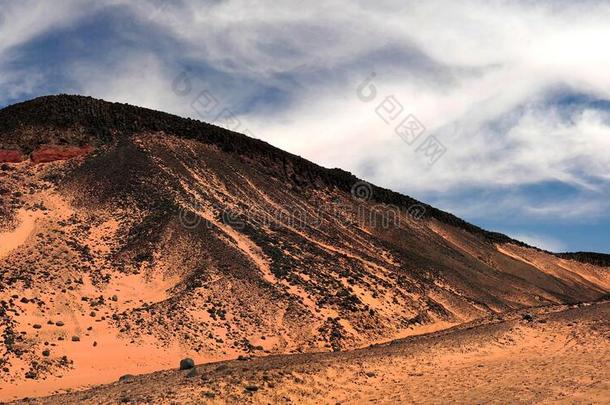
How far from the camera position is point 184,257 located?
79.4 ft

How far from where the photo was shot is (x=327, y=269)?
90.9ft

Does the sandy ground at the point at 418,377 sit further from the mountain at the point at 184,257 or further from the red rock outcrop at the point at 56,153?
the red rock outcrop at the point at 56,153

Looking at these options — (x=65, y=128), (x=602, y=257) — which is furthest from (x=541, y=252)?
(x=65, y=128)

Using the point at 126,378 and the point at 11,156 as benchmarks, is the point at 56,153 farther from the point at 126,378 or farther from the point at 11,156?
the point at 126,378

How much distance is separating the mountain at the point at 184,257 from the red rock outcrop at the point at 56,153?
0.08 meters

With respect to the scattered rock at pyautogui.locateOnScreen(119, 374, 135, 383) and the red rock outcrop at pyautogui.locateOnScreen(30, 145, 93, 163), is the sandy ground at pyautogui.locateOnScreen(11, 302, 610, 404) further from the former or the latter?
the red rock outcrop at pyautogui.locateOnScreen(30, 145, 93, 163)

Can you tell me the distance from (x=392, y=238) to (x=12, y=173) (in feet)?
74.9

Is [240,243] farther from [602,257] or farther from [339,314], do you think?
[602,257]

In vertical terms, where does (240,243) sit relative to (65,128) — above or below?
below

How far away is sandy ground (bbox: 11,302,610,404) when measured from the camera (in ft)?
39.9

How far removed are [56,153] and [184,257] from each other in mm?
11709

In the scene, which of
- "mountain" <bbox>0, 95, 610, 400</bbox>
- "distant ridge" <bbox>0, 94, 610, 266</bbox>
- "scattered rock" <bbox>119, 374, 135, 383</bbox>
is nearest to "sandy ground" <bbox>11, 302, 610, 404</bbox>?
"scattered rock" <bbox>119, 374, 135, 383</bbox>

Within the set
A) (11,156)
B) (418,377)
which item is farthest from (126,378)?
(11,156)

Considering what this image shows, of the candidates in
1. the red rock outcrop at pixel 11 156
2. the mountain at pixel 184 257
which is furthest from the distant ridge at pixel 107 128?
the red rock outcrop at pixel 11 156
